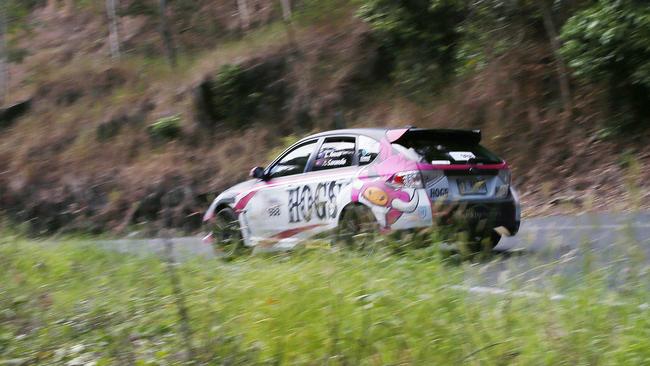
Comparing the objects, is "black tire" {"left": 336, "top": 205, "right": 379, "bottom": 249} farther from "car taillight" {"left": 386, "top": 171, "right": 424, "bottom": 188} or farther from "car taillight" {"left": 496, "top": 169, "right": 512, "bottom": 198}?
"car taillight" {"left": 496, "top": 169, "right": 512, "bottom": 198}

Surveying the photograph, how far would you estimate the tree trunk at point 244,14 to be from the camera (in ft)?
93.4

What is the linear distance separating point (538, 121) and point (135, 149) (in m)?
13.9

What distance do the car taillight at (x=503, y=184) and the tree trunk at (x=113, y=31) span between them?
26265 mm

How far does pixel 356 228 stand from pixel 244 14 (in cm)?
2298

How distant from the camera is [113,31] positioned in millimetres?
33375

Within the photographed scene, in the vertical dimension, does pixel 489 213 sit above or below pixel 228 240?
below

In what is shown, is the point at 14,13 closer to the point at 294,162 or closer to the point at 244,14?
the point at 244,14

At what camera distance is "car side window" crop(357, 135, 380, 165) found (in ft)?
27.8

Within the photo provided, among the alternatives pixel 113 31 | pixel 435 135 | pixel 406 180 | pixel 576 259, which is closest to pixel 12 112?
pixel 113 31

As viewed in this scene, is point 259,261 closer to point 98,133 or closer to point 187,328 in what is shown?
point 187,328

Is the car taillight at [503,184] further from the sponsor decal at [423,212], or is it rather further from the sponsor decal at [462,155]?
the sponsor decal at [423,212]

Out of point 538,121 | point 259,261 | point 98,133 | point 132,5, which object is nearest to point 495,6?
point 538,121

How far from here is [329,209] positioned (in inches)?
336

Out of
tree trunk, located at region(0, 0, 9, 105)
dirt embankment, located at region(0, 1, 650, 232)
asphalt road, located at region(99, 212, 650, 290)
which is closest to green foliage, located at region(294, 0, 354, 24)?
dirt embankment, located at region(0, 1, 650, 232)
